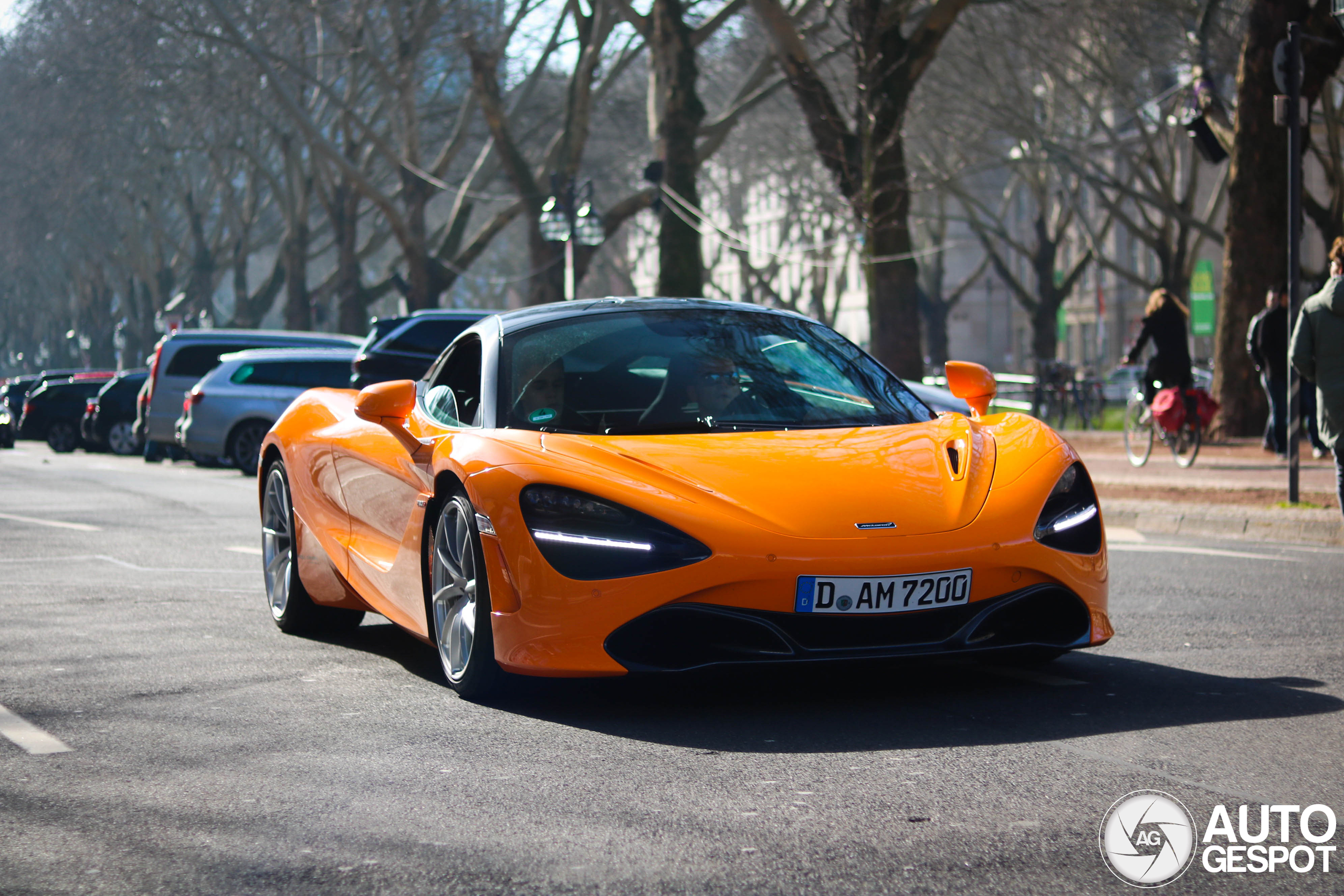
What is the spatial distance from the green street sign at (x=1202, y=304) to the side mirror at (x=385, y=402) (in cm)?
4192

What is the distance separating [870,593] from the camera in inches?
198

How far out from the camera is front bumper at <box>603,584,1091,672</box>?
505 centimetres

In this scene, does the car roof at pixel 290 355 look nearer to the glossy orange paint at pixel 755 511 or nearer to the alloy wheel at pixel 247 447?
the alloy wheel at pixel 247 447

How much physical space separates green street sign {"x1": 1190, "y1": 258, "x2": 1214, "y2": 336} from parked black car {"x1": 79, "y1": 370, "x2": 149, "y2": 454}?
2718 centimetres

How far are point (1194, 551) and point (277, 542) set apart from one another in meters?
5.53

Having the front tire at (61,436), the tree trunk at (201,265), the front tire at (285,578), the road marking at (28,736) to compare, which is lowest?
the front tire at (61,436)

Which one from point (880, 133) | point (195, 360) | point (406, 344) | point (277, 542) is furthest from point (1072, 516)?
point (195, 360)

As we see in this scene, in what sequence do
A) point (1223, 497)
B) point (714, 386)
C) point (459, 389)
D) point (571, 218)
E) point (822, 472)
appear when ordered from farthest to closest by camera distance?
point (571, 218) → point (1223, 497) → point (459, 389) → point (714, 386) → point (822, 472)

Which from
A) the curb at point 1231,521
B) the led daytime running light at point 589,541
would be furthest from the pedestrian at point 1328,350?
the led daytime running light at point 589,541

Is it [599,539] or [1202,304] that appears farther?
[1202,304]

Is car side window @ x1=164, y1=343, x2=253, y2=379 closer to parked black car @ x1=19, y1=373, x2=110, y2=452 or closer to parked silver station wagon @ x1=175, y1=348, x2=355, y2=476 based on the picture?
parked silver station wagon @ x1=175, y1=348, x2=355, y2=476

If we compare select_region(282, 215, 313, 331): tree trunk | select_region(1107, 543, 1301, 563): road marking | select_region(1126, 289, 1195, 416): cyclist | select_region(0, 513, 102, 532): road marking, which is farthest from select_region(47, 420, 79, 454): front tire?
select_region(1107, 543, 1301, 563): road marking

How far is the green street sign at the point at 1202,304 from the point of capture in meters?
47.8

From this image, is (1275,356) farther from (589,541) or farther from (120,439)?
(120,439)
